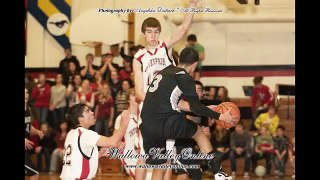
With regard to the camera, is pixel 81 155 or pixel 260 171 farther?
pixel 260 171

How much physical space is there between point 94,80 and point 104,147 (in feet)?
6.42

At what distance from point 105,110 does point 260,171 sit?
8.60ft

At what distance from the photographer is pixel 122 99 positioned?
11.8 metres

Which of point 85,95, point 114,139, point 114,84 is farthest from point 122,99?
point 114,139

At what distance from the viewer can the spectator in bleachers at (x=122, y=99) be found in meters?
11.7

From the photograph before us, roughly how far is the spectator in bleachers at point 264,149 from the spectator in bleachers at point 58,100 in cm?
298

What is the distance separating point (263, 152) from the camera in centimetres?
1277

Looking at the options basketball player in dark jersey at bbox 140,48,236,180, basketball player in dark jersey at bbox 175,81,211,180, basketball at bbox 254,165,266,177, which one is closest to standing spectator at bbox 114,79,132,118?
basketball player in dark jersey at bbox 140,48,236,180

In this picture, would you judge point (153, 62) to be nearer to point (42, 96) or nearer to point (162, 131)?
point (162, 131)

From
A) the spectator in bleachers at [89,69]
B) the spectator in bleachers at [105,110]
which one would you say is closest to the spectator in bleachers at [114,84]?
the spectator in bleachers at [105,110]

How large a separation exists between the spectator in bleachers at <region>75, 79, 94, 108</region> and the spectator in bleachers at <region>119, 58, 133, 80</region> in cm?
56

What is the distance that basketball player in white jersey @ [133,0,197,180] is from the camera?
11.2m

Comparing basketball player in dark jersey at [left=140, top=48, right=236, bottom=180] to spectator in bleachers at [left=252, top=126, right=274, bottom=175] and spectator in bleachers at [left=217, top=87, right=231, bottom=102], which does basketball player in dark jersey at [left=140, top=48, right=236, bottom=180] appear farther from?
spectator in bleachers at [left=252, top=126, right=274, bottom=175]
